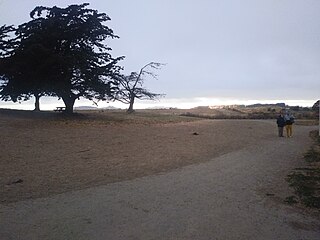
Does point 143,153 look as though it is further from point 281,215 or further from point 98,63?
point 98,63

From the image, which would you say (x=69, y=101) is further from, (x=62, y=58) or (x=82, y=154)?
(x=82, y=154)

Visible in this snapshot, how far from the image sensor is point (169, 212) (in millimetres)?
6129

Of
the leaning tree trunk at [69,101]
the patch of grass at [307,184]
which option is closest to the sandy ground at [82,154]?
the patch of grass at [307,184]

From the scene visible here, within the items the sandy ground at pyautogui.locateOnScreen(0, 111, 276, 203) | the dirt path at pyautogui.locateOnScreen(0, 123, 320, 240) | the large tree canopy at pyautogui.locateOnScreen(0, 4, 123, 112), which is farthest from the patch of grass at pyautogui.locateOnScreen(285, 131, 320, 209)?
the large tree canopy at pyautogui.locateOnScreen(0, 4, 123, 112)

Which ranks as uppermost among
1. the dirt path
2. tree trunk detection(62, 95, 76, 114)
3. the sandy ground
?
tree trunk detection(62, 95, 76, 114)

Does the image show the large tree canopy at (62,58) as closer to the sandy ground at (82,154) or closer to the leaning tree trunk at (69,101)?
the leaning tree trunk at (69,101)

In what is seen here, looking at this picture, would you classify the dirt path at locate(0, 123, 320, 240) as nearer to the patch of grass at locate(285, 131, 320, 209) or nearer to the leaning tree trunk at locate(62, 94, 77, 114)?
the patch of grass at locate(285, 131, 320, 209)

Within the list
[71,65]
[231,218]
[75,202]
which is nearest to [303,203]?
[231,218]

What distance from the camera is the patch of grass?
705cm

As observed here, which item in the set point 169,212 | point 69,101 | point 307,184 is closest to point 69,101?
point 69,101

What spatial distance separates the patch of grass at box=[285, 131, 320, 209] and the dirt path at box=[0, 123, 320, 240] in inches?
11.5

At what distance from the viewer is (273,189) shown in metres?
7.97

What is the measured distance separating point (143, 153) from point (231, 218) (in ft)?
22.8

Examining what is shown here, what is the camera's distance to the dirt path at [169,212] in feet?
17.0
